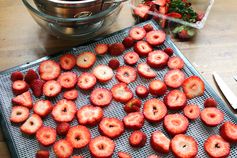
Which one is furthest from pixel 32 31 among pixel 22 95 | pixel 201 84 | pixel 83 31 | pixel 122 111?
pixel 201 84

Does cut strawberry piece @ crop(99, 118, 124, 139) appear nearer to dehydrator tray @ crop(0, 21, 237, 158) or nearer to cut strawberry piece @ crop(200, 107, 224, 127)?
dehydrator tray @ crop(0, 21, 237, 158)

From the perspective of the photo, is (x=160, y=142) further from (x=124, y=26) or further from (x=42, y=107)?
(x=124, y=26)

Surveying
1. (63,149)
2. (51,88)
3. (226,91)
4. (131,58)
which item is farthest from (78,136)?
(226,91)

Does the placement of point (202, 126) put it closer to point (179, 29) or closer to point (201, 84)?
point (201, 84)

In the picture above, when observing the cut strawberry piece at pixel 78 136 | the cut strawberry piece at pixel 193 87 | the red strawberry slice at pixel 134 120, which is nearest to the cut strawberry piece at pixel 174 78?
the cut strawberry piece at pixel 193 87

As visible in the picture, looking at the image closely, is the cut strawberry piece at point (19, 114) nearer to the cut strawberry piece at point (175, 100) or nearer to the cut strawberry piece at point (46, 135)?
the cut strawberry piece at point (46, 135)

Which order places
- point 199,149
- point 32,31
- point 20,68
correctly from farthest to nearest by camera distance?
point 32,31
point 20,68
point 199,149

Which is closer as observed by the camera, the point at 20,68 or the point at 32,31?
the point at 20,68

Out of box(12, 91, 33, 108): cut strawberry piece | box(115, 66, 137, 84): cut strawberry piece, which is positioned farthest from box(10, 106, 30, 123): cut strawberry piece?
box(115, 66, 137, 84): cut strawberry piece
